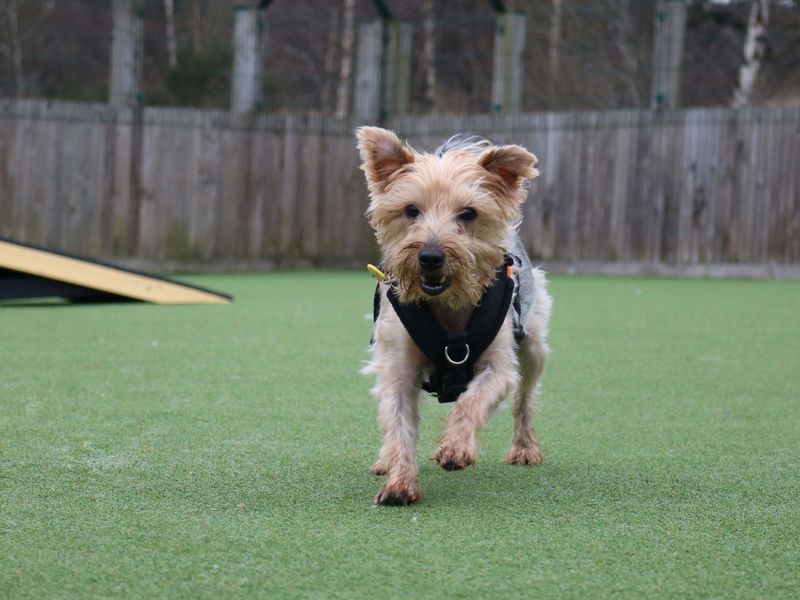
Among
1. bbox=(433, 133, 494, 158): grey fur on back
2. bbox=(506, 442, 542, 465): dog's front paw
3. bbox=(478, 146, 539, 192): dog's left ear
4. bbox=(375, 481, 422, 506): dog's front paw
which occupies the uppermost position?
bbox=(433, 133, 494, 158): grey fur on back

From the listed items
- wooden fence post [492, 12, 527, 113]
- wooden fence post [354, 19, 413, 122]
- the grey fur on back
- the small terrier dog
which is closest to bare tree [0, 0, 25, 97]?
wooden fence post [354, 19, 413, 122]

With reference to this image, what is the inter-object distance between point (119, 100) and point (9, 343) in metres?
7.57

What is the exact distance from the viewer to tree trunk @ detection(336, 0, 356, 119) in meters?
23.1

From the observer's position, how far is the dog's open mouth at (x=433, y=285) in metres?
3.77

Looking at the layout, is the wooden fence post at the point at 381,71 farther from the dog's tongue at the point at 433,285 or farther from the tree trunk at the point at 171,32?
the tree trunk at the point at 171,32

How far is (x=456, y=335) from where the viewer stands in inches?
153

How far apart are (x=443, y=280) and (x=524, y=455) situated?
0.85 metres

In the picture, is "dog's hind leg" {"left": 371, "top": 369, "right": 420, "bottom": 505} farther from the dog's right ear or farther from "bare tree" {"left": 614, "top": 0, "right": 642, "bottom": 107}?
"bare tree" {"left": 614, "top": 0, "right": 642, "bottom": 107}

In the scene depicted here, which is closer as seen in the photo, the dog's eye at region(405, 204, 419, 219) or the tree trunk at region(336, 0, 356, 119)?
the dog's eye at region(405, 204, 419, 219)

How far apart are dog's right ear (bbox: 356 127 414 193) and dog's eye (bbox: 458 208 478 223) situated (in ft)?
0.97

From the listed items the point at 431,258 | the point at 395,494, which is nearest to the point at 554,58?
the point at 431,258

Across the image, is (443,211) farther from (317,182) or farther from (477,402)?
(317,182)

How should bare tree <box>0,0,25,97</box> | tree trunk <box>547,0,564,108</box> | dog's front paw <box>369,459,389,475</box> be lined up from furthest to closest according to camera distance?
bare tree <box>0,0,25,97</box>
tree trunk <box>547,0,564,108</box>
dog's front paw <box>369,459,389,475</box>

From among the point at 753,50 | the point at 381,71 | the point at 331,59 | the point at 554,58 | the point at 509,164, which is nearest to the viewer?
the point at 509,164
